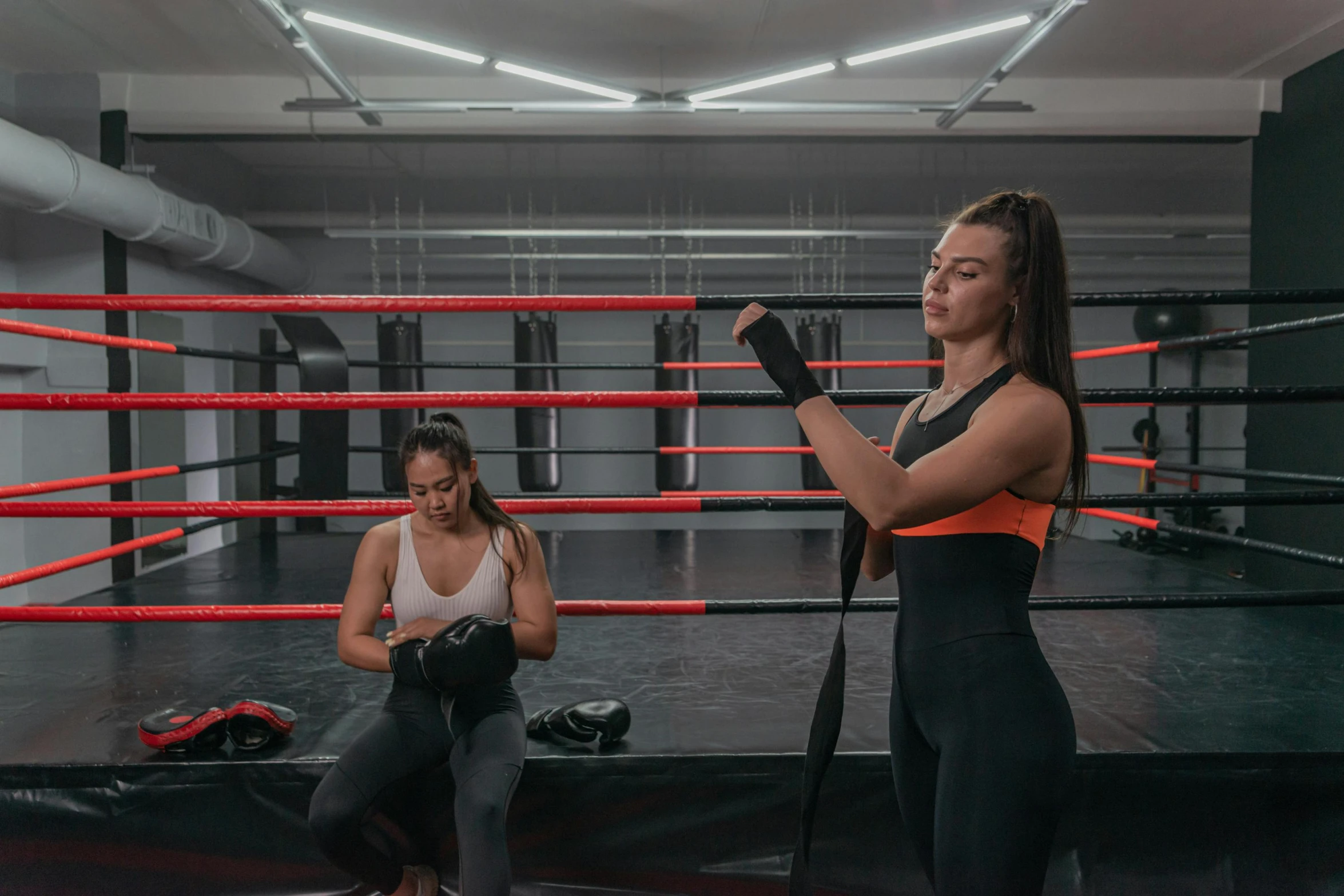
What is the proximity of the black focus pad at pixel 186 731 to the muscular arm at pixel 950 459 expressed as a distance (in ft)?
4.33

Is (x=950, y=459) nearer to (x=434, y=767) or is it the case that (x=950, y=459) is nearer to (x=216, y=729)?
(x=434, y=767)

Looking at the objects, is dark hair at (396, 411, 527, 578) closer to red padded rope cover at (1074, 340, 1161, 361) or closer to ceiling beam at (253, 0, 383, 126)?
red padded rope cover at (1074, 340, 1161, 361)

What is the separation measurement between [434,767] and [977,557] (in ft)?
3.38

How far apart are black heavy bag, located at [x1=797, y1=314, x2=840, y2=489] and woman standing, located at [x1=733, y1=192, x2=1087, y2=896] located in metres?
4.03

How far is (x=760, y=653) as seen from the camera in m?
2.39

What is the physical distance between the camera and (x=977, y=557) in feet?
3.40

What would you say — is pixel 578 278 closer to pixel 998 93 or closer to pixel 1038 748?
pixel 998 93

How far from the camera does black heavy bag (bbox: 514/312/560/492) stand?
17.3 feet

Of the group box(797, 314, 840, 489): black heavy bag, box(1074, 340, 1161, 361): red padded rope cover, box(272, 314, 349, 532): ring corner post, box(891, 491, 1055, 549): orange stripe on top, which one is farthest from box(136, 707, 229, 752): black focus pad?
box(797, 314, 840, 489): black heavy bag

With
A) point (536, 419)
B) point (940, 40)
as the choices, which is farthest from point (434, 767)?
point (536, 419)

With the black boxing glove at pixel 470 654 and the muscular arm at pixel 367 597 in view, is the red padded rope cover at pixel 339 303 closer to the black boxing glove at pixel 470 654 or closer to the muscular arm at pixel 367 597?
the muscular arm at pixel 367 597

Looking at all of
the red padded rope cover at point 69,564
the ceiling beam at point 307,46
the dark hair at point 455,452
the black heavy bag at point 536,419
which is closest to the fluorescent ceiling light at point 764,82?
the ceiling beam at point 307,46

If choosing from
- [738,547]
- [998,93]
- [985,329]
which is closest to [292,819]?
[985,329]

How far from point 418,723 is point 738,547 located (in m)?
3.09
